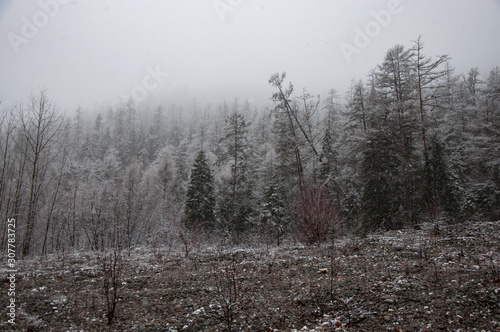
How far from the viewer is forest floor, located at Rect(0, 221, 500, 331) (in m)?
4.27

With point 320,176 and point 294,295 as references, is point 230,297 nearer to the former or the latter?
point 294,295

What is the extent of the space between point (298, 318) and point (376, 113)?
53.5 ft

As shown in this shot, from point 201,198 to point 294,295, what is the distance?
20602mm

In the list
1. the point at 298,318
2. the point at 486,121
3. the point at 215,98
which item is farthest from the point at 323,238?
the point at 215,98

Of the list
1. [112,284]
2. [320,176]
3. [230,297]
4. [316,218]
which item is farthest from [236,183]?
[230,297]

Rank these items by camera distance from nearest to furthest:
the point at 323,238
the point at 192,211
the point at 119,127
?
the point at 323,238 < the point at 192,211 < the point at 119,127

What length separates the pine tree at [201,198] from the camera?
24.8 metres

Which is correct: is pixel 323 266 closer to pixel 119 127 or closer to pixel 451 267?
pixel 451 267

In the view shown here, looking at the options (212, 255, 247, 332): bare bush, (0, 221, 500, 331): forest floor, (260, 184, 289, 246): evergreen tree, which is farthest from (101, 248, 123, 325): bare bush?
(260, 184, 289, 246): evergreen tree

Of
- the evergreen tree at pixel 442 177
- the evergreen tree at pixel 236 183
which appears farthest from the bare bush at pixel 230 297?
the evergreen tree at pixel 236 183

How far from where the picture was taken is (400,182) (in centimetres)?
1767

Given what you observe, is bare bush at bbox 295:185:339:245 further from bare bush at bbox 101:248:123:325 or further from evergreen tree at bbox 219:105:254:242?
evergreen tree at bbox 219:105:254:242

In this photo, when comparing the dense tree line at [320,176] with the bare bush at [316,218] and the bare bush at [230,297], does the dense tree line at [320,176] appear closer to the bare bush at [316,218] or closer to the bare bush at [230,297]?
the bare bush at [316,218]

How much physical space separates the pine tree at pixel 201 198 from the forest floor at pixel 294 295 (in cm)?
1604
